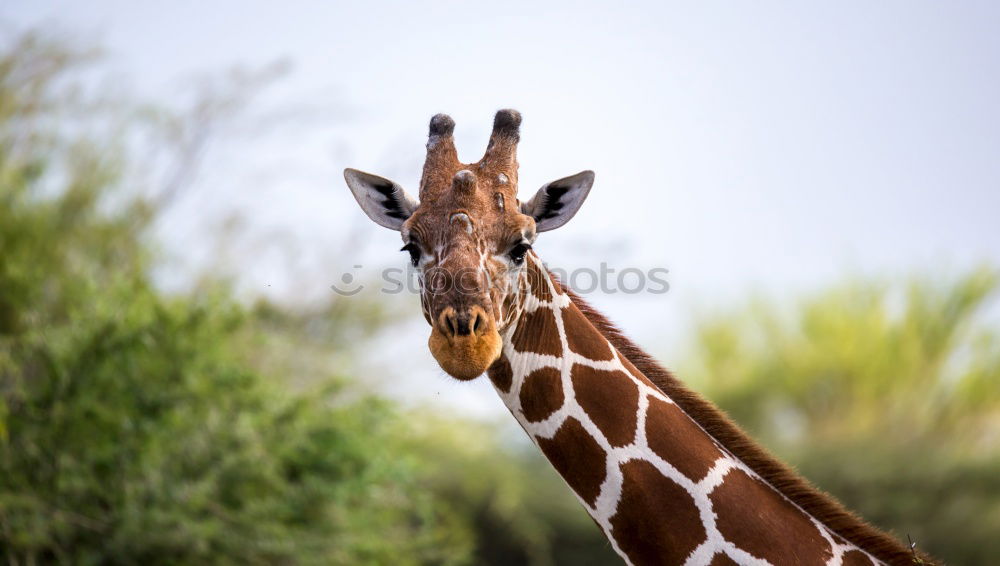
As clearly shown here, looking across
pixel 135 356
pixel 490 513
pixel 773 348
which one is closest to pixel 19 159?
pixel 135 356

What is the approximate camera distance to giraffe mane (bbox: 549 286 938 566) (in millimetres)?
3369

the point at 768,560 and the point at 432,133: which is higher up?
the point at 432,133

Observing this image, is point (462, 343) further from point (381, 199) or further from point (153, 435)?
point (153, 435)

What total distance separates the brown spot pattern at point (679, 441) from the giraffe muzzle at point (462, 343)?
74 cm

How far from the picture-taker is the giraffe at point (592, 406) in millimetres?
3213

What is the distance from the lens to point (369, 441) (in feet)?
30.1

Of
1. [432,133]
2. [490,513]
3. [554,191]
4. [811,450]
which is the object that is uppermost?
[432,133]

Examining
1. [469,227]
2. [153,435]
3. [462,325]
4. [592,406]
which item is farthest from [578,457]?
[153,435]

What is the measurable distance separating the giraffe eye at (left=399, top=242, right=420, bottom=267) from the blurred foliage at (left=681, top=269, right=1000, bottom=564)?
10.4m

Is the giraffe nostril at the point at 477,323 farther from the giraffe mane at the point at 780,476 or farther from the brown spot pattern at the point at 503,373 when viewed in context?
the giraffe mane at the point at 780,476

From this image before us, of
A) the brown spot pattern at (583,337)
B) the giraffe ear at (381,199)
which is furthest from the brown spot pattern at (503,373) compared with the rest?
the giraffe ear at (381,199)

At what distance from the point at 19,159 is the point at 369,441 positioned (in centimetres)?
508

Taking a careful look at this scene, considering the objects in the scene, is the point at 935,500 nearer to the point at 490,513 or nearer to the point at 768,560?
the point at 490,513

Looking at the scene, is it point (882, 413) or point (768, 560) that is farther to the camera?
point (882, 413)
